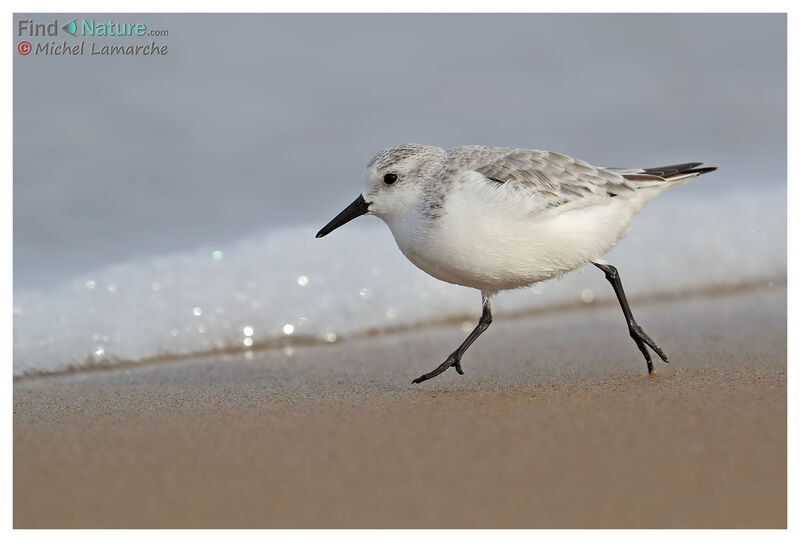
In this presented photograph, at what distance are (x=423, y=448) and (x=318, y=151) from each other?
5.17m

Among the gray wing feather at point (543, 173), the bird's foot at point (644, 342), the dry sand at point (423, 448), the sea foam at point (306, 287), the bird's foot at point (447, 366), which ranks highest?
the gray wing feather at point (543, 173)

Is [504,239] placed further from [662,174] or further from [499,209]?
[662,174]

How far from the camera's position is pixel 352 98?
799 centimetres

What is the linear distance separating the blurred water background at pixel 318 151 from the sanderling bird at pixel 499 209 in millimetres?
1879

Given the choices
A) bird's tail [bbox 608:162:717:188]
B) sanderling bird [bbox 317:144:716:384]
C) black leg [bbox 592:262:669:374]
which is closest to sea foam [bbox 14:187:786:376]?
sanderling bird [bbox 317:144:716:384]

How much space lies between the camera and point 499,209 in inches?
133

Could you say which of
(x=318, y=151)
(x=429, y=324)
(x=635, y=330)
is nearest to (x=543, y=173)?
(x=635, y=330)

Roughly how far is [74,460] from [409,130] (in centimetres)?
551

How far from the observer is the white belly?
11.1 ft

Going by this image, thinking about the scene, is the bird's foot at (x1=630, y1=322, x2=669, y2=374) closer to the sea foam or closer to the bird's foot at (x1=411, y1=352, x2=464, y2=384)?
the bird's foot at (x1=411, y1=352, x2=464, y2=384)

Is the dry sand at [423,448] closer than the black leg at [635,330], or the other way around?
the dry sand at [423,448]

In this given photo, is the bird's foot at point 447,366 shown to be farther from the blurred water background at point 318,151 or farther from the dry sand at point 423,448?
the blurred water background at point 318,151

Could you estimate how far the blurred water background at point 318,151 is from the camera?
17.6ft

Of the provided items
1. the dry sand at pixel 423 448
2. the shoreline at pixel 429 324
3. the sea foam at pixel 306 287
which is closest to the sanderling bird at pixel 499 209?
the dry sand at pixel 423 448
